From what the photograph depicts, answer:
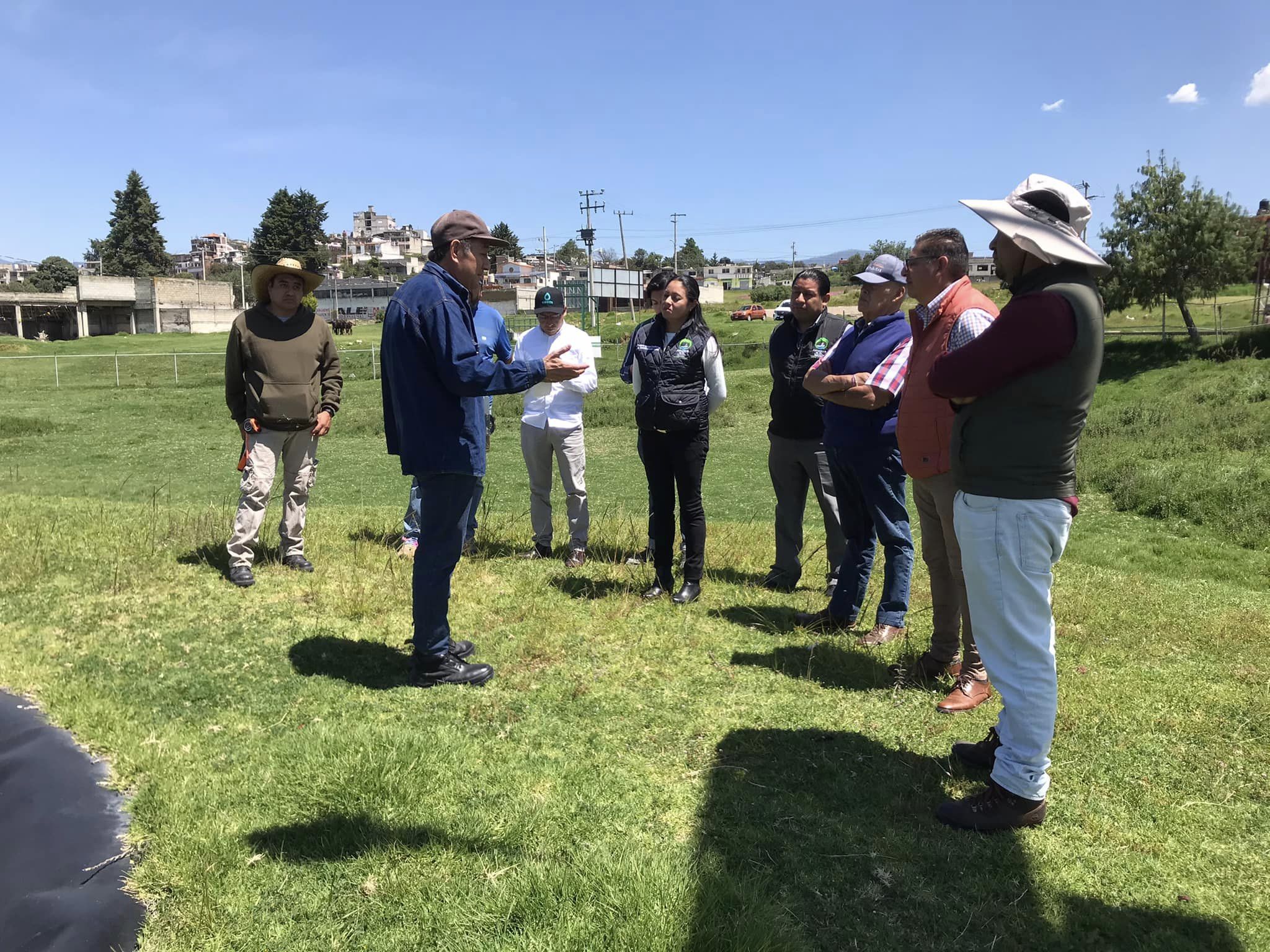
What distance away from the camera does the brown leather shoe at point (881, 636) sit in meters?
4.79

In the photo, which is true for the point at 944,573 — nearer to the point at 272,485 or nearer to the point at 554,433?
the point at 554,433

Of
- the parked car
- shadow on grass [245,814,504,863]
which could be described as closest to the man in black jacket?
shadow on grass [245,814,504,863]

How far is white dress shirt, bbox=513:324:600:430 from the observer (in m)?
6.77

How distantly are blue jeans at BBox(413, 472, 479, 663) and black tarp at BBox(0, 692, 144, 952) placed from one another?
1406 mm

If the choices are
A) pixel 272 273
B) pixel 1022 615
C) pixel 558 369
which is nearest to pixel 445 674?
pixel 558 369

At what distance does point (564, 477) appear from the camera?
7086mm

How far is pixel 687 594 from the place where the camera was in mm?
5648

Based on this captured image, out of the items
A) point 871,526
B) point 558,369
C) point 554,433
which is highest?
point 558,369

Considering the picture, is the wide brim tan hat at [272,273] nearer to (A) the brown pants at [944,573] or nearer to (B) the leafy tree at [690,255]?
(A) the brown pants at [944,573]

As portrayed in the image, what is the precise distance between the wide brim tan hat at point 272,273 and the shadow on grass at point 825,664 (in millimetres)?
3898

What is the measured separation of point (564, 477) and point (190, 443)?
1282 cm

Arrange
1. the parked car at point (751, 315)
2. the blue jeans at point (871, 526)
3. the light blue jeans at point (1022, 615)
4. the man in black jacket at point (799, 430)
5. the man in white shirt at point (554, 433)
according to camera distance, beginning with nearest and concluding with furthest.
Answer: the light blue jeans at point (1022, 615)
the blue jeans at point (871, 526)
the man in black jacket at point (799, 430)
the man in white shirt at point (554, 433)
the parked car at point (751, 315)

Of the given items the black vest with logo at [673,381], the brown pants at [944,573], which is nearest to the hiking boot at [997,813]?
the brown pants at [944,573]

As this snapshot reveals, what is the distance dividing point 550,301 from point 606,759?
4460 mm
